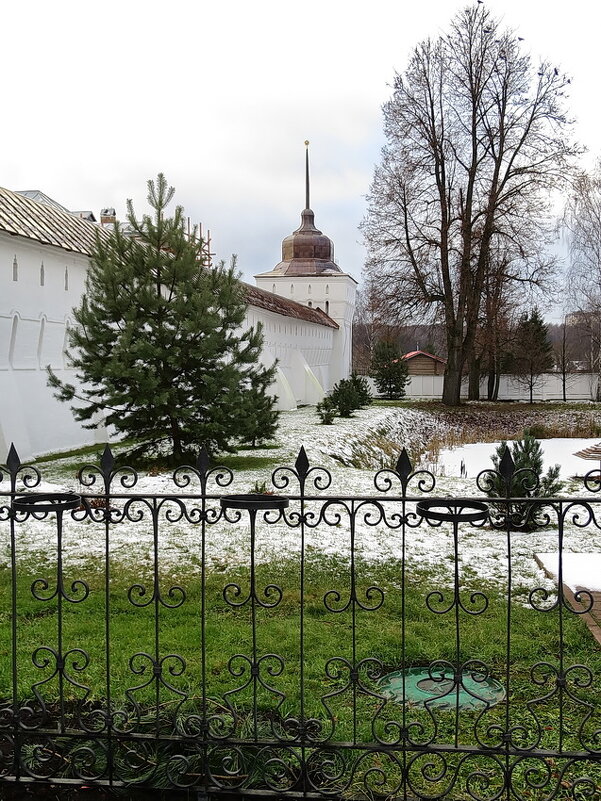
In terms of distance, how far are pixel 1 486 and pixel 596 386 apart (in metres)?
32.5

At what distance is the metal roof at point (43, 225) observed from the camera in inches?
514

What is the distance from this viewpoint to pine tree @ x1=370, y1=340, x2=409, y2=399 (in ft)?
116

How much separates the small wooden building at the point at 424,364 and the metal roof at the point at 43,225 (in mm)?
28253

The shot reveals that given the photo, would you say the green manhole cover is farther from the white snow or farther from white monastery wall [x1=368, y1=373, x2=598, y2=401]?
white monastery wall [x1=368, y1=373, x2=598, y2=401]

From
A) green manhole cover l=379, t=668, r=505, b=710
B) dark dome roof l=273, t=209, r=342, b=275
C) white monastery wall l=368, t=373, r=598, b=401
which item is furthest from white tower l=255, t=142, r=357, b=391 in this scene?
green manhole cover l=379, t=668, r=505, b=710

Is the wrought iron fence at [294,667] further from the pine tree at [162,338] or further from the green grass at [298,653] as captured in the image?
the pine tree at [162,338]

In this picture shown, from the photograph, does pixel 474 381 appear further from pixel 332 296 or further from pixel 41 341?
pixel 41 341

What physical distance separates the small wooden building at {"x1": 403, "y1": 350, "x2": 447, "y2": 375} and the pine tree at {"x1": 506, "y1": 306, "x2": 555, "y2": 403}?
5798 mm

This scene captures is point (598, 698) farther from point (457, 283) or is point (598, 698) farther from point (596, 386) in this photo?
point (596, 386)

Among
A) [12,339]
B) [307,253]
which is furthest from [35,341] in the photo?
[307,253]

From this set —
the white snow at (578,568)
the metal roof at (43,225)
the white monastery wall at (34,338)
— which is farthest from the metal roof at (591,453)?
the metal roof at (43,225)

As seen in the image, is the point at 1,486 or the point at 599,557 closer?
the point at 599,557

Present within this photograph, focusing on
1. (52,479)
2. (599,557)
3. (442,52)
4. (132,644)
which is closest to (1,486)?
(52,479)

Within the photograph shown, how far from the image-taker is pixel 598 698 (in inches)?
162
